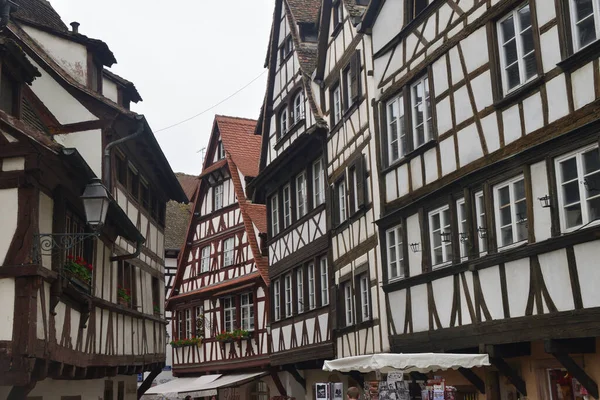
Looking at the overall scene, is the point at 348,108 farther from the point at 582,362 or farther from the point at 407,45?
the point at 582,362

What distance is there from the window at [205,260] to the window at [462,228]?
22.8 m

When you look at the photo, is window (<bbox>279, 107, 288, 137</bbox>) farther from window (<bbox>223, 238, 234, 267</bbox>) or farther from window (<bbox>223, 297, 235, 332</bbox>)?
window (<bbox>223, 297, 235, 332</bbox>)

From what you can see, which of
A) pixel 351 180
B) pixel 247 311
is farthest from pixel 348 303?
pixel 247 311

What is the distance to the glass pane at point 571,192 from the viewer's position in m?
11.8

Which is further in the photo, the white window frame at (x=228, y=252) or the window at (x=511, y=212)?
the white window frame at (x=228, y=252)

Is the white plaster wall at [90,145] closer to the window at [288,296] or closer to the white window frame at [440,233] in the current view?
the white window frame at [440,233]

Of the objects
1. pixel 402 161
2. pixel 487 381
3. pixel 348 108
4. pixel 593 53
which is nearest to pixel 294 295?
pixel 348 108

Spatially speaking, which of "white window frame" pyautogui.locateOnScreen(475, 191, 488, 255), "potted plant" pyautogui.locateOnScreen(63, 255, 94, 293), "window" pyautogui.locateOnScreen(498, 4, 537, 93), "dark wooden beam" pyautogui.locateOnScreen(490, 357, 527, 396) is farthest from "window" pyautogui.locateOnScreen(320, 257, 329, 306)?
"window" pyautogui.locateOnScreen(498, 4, 537, 93)

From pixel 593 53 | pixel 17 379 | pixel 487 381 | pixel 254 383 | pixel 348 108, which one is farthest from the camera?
pixel 254 383

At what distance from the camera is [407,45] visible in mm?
17141

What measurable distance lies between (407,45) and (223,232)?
19436 millimetres

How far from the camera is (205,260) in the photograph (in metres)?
37.0

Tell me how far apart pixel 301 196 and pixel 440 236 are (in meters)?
9.88

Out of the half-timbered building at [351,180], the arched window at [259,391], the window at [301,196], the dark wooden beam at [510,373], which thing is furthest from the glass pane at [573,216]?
the arched window at [259,391]
